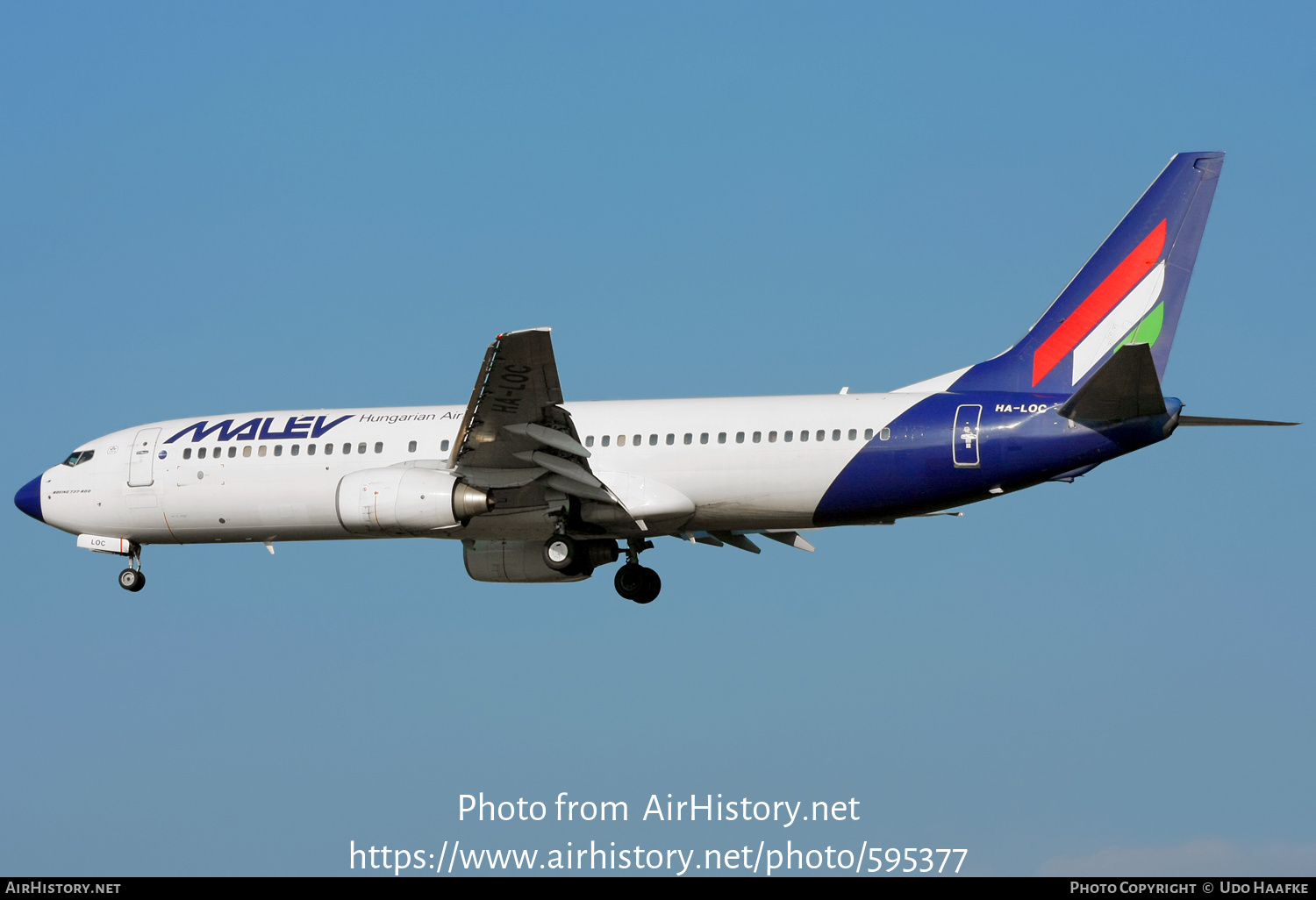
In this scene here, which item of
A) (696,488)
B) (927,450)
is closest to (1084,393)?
(927,450)

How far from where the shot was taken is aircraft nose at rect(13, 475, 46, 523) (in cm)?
3428

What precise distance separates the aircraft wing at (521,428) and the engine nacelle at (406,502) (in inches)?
23.6

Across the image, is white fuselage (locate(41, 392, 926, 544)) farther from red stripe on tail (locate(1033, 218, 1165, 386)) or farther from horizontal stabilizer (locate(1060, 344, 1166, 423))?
horizontal stabilizer (locate(1060, 344, 1166, 423))

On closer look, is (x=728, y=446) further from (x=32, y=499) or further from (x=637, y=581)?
(x=32, y=499)

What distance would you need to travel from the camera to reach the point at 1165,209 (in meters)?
27.9

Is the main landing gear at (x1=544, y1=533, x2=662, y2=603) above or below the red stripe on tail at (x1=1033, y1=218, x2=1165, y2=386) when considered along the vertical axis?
below

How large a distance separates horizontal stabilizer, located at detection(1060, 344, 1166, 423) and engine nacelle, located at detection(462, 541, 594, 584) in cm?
1072

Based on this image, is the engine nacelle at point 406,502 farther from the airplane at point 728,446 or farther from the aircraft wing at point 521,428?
the aircraft wing at point 521,428

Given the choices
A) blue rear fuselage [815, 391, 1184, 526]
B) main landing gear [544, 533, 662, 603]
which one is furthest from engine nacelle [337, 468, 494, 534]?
blue rear fuselage [815, 391, 1184, 526]

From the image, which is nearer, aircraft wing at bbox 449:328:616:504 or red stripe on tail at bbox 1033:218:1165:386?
aircraft wing at bbox 449:328:616:504

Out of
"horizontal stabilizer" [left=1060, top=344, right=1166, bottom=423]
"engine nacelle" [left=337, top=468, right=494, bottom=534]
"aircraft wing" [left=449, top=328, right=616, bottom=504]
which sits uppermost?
"aircraft wing" [left=449, top=328, right=616, bottom=504]

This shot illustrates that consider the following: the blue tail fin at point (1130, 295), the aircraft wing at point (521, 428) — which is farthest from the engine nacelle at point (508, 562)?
the blue tail fin at point (1130, 295)

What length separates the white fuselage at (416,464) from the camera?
28609 mm

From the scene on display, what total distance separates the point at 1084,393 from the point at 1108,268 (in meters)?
3.32
